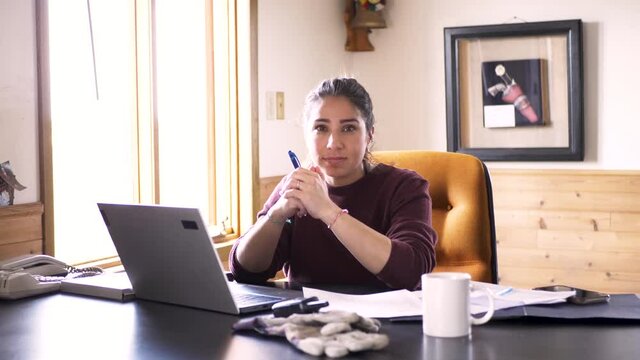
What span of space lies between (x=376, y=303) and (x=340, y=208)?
1.56ft

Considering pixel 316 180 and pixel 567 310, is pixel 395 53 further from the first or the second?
pixel 567 310

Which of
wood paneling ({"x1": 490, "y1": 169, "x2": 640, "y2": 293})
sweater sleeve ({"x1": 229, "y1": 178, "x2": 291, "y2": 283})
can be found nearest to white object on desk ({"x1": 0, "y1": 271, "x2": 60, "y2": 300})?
sweater sleeve ({"x1": 229, "y1": 178, "x2": 291, "y2": 283})

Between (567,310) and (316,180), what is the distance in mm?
576

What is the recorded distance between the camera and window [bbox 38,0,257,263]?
95.7 inches

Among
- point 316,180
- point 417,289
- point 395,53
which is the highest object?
point 395,53

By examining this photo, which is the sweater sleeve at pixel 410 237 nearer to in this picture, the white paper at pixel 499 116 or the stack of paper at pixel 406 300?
the stack of paper at pixel 406 300

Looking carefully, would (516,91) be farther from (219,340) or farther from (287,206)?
(219,340)

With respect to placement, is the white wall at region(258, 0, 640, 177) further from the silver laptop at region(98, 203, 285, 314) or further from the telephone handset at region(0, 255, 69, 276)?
the silver laptop at region(98, 203, 285, 314)

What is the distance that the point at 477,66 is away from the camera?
3670mm

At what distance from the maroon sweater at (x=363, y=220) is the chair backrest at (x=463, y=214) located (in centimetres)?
18

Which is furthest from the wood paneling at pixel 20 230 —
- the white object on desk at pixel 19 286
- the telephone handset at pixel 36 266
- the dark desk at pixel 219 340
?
the dark desk at pixel 219 340

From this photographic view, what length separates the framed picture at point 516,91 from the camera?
3.50m

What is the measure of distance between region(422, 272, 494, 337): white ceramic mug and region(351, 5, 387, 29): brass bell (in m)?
2.67

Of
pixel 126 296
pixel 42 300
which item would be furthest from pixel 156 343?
pixel 42 300
